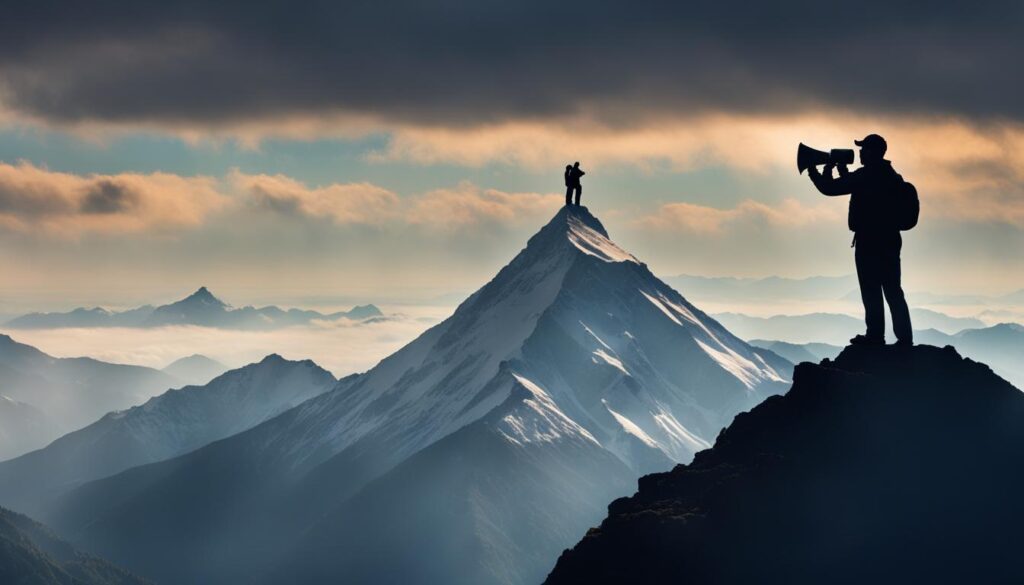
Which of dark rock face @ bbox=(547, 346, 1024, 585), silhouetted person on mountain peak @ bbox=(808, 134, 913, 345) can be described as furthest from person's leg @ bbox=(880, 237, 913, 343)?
dark rock face @ bbox=(547, 346, 1024, 585)

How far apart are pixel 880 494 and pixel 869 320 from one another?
13.5 m

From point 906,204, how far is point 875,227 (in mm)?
1938

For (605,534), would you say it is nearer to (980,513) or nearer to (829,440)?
(829,440)

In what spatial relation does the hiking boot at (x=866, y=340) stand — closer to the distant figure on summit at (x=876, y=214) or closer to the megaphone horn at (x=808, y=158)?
the distant figure on summit at (x=876, y=214)

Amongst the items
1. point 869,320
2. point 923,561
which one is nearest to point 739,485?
A: point 923,561

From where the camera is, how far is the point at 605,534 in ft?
278

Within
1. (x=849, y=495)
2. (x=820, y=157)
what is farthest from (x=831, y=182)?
(x=849, y=495)

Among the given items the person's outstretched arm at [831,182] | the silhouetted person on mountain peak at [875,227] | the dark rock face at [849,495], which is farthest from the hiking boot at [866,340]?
the person's outstretched arm at [831,182]

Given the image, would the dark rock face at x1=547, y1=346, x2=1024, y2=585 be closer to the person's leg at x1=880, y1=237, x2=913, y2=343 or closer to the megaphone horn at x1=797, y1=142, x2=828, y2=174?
the person's leg at x1=880, y1=237, x2=913, y2=343

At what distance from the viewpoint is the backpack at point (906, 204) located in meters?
91.9

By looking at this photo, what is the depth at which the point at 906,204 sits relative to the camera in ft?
301

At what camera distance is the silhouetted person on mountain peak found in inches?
3627

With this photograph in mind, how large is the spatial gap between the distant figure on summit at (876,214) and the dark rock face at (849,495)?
4.26 m

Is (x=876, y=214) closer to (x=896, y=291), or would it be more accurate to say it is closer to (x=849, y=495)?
(x=896, y=291)
